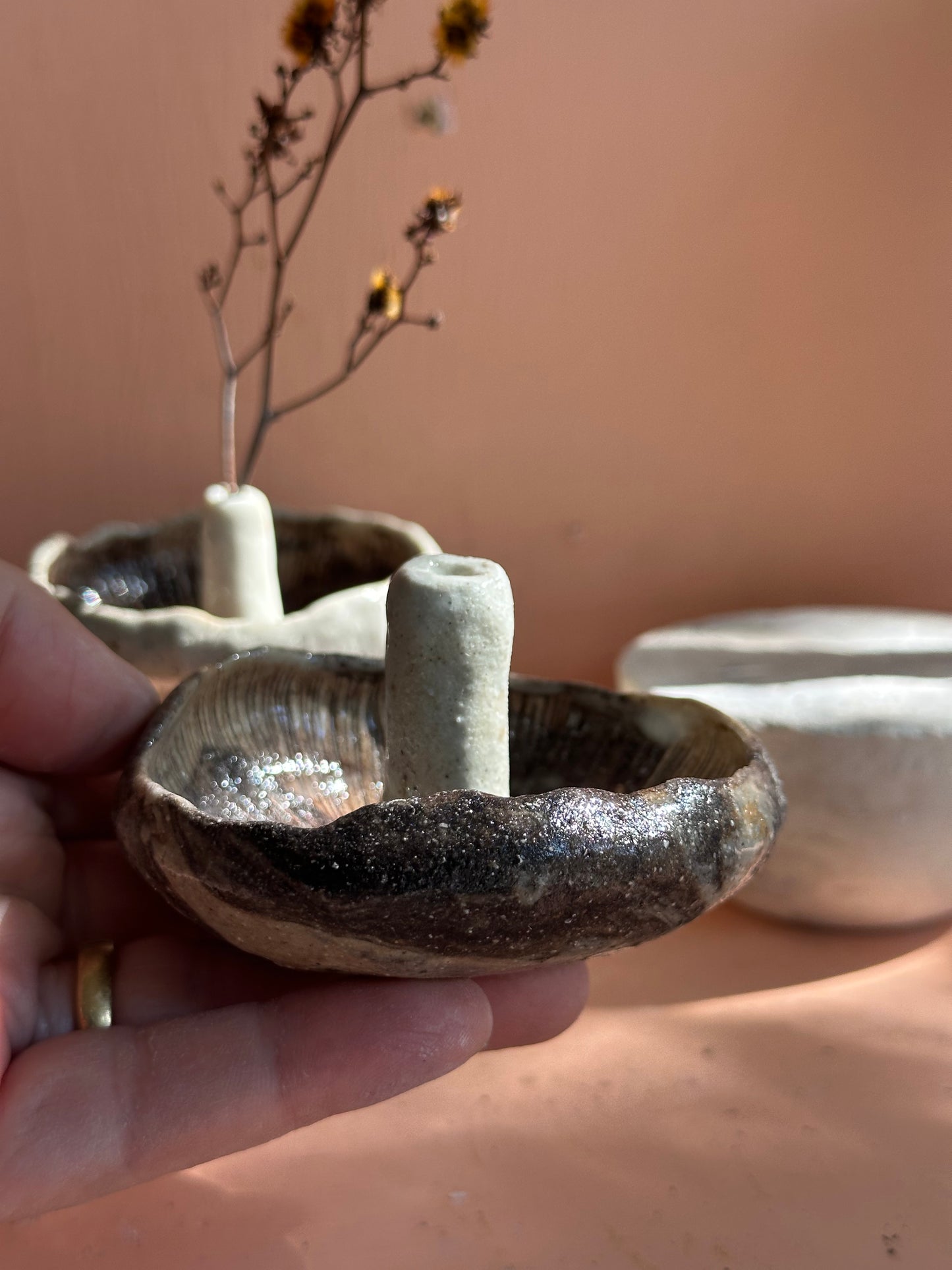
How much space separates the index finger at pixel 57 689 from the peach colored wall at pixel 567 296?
475mm

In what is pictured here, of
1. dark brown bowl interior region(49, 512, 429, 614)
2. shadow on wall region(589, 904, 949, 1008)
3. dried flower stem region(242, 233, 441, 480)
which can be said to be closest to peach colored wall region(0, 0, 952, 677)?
dried flower stem region(242, 233, 441, 480)

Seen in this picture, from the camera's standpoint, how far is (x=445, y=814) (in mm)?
507

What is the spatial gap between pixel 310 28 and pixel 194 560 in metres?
0.47

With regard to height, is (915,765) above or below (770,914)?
above

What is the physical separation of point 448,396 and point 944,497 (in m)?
0.55

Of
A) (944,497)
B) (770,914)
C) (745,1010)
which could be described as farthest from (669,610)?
(745,1010)

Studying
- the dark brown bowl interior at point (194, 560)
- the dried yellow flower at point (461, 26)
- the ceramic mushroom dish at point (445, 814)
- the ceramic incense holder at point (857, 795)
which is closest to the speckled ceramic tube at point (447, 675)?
the ceramic mushroom dish at point (445, 814)

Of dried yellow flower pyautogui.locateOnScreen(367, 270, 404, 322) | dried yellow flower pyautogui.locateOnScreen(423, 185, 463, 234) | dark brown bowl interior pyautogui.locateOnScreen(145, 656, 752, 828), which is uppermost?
dried yellow flower pyautogui.locateOnScreen(423, 185, 463, 234)

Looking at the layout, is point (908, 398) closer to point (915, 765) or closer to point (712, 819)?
point (915, 765)

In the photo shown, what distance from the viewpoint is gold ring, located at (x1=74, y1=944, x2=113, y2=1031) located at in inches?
27.4

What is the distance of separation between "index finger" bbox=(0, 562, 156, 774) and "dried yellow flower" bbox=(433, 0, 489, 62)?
0.53 metres

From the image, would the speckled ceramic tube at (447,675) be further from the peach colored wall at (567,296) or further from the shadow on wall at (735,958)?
the peach colored wall at (567,296)

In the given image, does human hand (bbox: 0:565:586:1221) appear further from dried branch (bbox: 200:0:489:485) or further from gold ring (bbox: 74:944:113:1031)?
dried branch (bbox: 200:0:489:485)

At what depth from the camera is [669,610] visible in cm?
134
